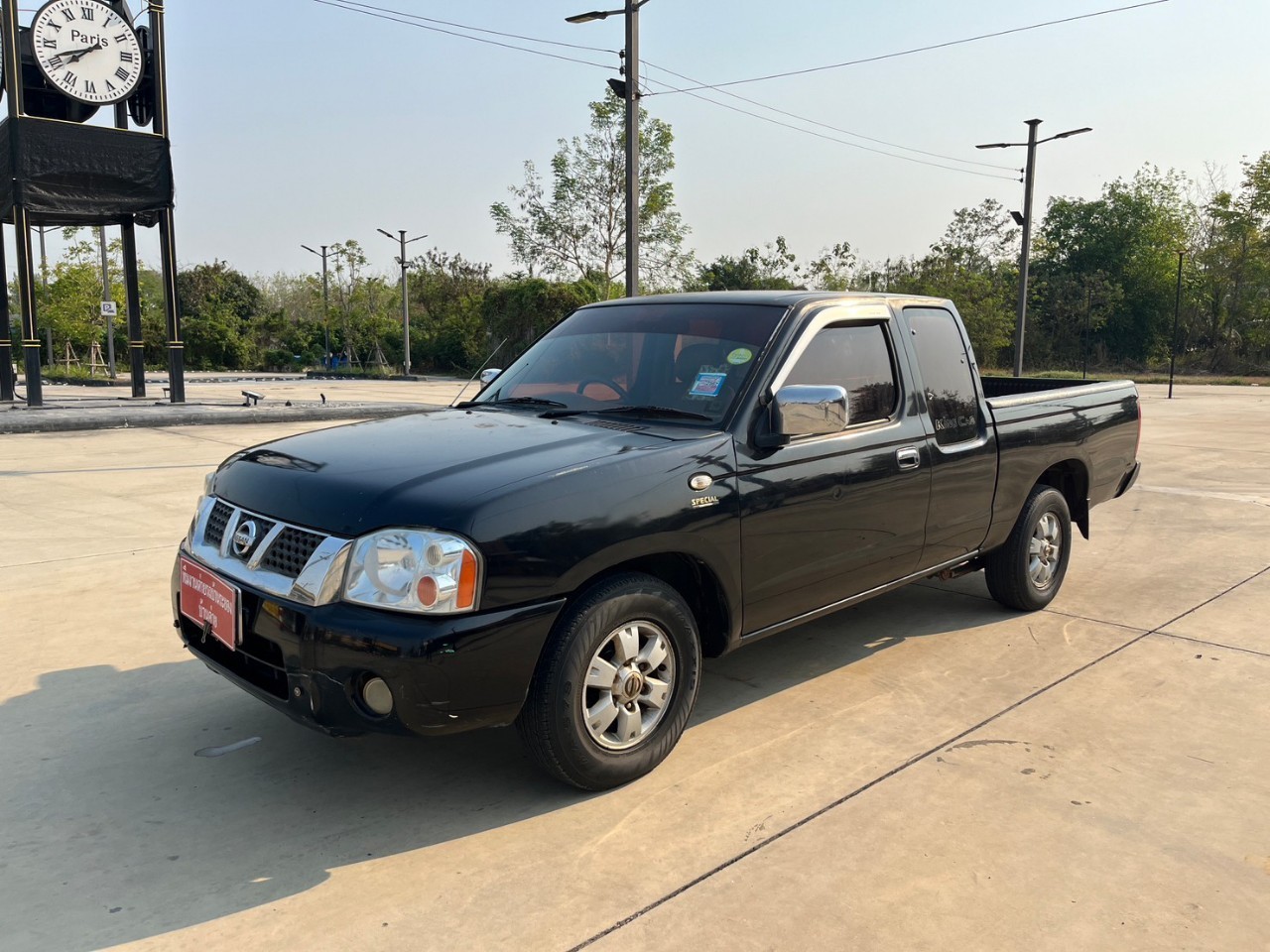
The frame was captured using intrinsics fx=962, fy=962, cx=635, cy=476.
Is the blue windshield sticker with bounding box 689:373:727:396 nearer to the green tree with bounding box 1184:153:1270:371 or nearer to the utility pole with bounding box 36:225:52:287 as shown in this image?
the utility pole with bounding box 36:225:52:287

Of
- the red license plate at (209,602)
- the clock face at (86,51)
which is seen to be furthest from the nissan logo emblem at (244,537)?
the clock face at (86,51)

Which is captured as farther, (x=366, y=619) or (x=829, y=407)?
(x=829, y=407)

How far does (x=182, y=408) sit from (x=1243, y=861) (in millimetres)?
17606

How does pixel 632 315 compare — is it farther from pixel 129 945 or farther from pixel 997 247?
pixel 997 247

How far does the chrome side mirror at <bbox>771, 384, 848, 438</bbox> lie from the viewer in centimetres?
365

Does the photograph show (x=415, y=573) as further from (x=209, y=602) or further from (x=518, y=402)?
(x=518, y=402)

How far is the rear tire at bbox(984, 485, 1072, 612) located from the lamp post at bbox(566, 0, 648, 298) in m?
10.0

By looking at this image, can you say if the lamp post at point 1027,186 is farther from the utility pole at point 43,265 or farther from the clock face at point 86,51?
the utility pole at point 43,265

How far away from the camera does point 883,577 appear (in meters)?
4.40

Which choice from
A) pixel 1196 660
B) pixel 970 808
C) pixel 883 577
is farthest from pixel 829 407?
pixel 1196 660

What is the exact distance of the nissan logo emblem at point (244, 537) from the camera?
3.29 meters

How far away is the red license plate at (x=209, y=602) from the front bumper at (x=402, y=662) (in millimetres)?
133

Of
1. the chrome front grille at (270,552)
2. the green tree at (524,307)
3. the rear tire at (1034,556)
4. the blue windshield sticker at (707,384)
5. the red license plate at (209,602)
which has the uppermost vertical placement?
the green tree at (524,307)

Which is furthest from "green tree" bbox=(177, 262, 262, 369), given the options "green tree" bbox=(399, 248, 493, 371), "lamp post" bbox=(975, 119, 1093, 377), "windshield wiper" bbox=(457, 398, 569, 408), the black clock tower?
"windshield wiper" bbox=(457, 398, 569, 408)
